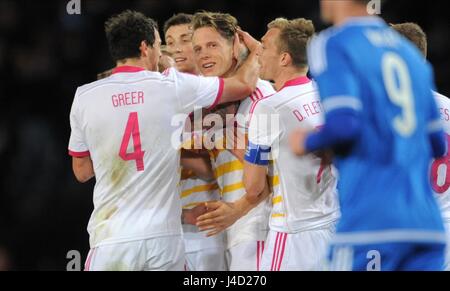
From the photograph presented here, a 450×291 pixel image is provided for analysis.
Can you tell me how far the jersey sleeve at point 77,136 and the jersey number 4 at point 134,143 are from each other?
35 cm

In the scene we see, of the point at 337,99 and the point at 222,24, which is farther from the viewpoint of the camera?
the point at 222,24

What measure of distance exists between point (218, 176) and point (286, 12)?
3.41 meters

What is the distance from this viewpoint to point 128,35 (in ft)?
18.5

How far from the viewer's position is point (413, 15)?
934 centimetres

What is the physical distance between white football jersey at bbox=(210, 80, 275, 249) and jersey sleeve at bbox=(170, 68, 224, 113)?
0.40 metres

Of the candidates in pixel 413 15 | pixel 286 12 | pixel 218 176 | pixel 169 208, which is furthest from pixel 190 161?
pixel 413 15

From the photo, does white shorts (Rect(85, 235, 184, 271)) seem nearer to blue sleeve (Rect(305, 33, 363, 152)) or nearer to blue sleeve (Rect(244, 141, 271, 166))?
blue sleeve (Rect(244, 141, 271, 166))

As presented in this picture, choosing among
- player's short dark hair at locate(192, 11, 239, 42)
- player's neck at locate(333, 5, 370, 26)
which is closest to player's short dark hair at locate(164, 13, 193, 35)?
player's short dark hair at locate(192, 11, 239, 42)

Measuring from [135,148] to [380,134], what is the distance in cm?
217

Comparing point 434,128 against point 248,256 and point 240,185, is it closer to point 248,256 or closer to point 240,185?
point 240,185

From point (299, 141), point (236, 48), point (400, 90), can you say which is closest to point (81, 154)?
point (236, 48)

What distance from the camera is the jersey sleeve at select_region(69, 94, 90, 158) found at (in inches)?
221

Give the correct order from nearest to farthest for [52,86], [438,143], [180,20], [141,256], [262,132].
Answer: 1. [438,143]
2. [141,256]
3. [262,132]
4. [180,20]
5. [52,86]
